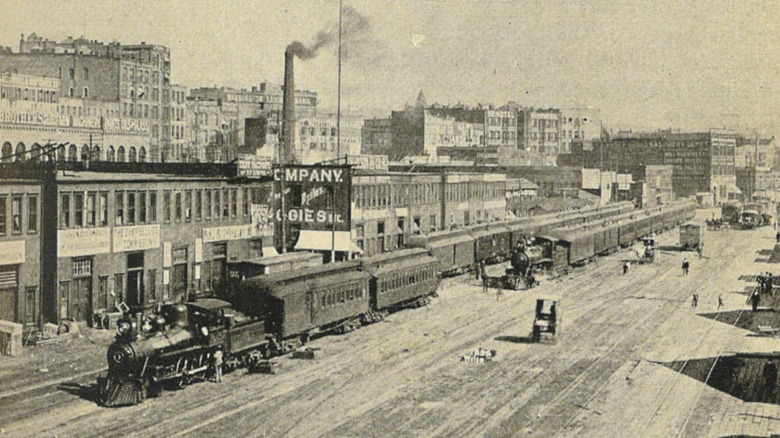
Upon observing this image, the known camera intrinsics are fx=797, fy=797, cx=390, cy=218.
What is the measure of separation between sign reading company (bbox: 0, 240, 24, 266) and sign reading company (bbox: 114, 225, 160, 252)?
16.2ft

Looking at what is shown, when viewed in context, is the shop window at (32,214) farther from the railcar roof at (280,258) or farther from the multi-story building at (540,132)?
the multi-story building at (540,132)

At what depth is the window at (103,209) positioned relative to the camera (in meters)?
36.2

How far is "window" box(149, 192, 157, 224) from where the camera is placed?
128 ft

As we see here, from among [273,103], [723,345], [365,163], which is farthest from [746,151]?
[723,345]

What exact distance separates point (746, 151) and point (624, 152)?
2575 cm

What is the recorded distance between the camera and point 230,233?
4466 centimetres

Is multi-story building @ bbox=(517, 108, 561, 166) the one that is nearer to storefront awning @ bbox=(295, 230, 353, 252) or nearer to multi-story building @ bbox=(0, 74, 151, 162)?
multi-story building @ bbox=(0, 74, 151, 162)

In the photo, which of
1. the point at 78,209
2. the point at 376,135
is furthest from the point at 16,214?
the point at 376,135

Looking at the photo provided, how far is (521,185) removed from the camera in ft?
341

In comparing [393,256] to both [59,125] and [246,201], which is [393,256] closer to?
[246,201]

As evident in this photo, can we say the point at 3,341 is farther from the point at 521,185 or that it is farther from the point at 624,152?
the point at 624,152

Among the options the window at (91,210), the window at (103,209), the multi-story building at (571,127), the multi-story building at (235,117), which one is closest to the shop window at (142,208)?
the window at (103,209)

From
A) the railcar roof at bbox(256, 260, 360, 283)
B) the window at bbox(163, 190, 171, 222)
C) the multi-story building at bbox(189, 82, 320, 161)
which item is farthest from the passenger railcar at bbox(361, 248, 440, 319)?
the multi-story building at bbox(189, 82, 320, 161)

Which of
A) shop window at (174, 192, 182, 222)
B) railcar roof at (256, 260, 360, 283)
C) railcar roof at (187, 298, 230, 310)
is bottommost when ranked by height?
railcar roof at (187, 298, 230, 310)
